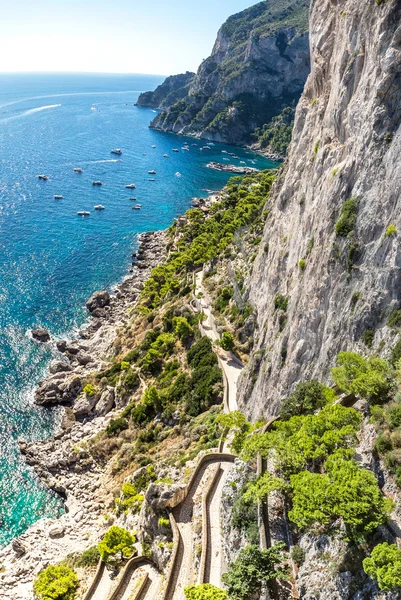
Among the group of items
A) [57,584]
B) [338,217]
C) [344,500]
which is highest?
[338,217]

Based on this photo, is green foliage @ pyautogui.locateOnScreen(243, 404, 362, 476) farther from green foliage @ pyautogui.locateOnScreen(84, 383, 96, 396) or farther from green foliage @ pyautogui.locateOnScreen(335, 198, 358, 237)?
green foliage @ pyautogui.locateOnScreen(84, 383, 96, 396)

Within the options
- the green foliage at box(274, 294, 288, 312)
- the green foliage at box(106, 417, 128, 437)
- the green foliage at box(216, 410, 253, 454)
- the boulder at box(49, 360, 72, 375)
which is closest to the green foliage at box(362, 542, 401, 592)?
the green foliage at box(216, 410, 253, 454)

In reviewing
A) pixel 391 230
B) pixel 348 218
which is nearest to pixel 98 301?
pixel 348 218

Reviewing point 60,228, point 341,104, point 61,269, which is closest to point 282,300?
point 341,104

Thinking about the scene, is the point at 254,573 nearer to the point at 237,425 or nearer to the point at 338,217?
the point at 237,425

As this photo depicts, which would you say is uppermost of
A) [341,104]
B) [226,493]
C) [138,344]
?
[341,104]

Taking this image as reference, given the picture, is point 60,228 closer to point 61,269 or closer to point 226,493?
point 61,269

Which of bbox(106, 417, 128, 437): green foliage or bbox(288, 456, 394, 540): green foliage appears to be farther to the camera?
bbox(106, 417, 128, 437): green foliage
